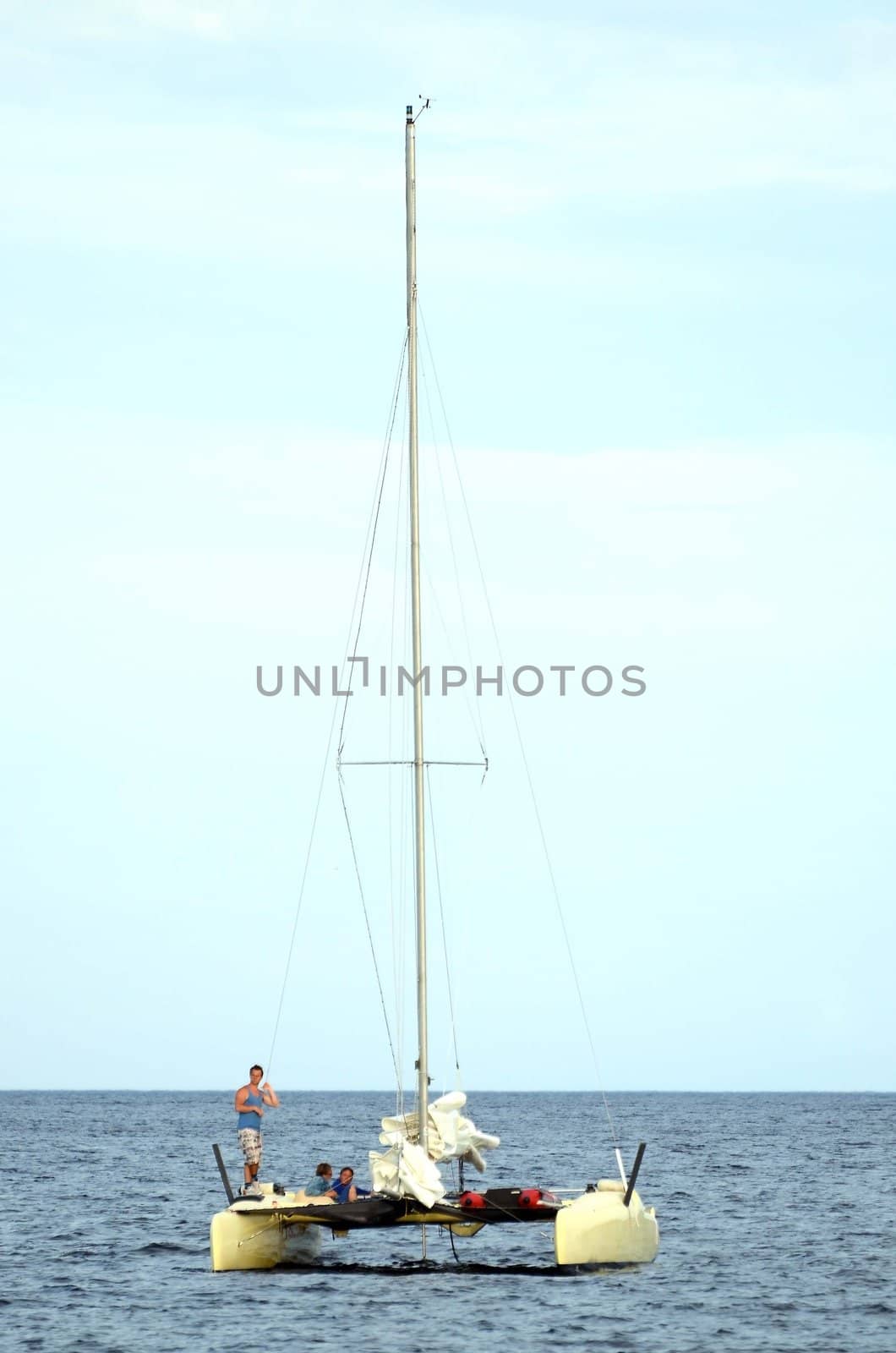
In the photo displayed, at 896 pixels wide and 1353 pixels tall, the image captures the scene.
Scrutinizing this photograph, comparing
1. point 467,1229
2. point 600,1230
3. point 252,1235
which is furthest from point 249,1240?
point 600,1230

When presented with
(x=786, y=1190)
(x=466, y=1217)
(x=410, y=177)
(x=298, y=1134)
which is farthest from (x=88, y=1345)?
(x=298, y=1134)

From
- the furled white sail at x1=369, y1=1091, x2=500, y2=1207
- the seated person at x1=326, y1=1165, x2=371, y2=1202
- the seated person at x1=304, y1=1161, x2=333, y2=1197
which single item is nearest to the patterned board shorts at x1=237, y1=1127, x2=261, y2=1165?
the seated person at x1=304, y1=1161, x2=333, y2=1197

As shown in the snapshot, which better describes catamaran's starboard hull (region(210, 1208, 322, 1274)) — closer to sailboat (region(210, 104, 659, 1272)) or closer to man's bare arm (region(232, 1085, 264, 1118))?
sailboat (region(210, 104, 659, 1272))

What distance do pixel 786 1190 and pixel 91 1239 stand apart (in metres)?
19.3

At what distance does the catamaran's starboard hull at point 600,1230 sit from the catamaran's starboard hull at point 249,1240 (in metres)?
3.64

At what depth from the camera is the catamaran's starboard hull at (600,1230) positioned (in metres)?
24.7

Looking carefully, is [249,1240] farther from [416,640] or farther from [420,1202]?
[416,640]

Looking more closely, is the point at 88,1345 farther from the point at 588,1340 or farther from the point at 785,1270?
the point at 785,1270

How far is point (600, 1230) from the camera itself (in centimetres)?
2512

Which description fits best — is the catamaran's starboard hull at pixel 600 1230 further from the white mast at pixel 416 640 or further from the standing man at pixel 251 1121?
the standing man at pixel 251 1121

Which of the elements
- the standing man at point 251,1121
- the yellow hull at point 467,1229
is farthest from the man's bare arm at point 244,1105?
the yellow hull at point 467,1229

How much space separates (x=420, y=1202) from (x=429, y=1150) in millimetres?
1100

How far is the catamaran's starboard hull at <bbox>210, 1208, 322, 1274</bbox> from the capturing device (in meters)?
25.7

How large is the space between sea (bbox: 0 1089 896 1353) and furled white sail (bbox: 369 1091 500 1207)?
1.63 meters
